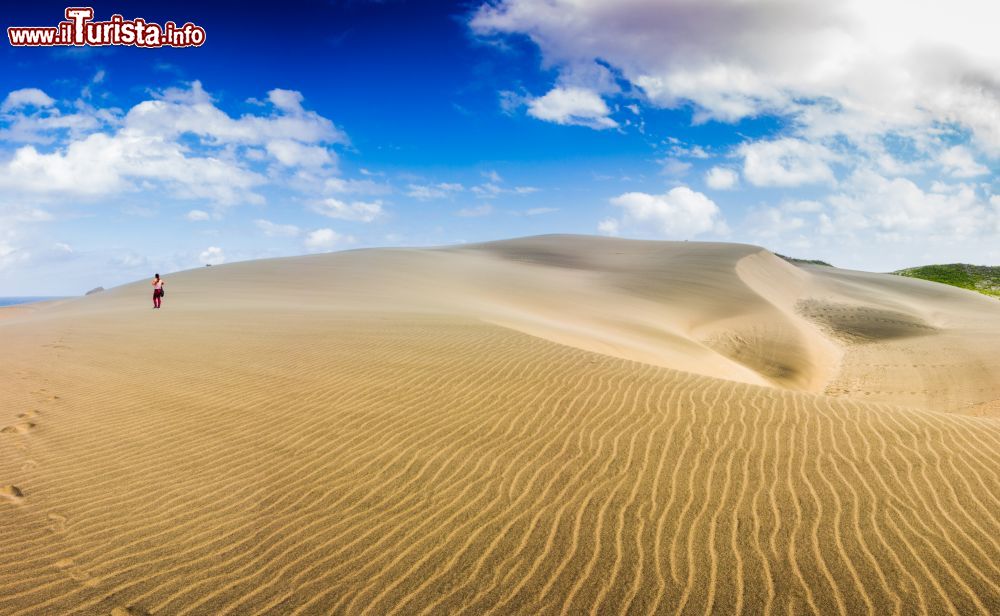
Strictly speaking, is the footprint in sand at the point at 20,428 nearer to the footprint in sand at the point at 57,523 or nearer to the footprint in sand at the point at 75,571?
the footprint in sand at the point at 57,523

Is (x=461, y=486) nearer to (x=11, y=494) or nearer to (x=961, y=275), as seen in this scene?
(x=11, y=494)

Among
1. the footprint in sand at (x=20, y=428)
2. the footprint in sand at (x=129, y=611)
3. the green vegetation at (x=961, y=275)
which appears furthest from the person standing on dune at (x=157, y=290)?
the green vegetation at (x=961, y=275)

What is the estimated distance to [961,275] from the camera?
91.0 m

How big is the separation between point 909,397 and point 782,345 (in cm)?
768

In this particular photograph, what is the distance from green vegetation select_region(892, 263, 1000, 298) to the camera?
83525mm

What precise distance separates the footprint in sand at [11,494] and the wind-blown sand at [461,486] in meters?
0.05

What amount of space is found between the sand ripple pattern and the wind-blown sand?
0.09ft

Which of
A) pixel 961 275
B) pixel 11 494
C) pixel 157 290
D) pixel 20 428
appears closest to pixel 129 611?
pixel 11 494

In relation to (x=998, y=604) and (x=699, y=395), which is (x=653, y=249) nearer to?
(x=699, y=395)

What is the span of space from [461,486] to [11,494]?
14.8 feet

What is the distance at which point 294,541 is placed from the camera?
17.1ft

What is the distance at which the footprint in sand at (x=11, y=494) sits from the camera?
591 cm

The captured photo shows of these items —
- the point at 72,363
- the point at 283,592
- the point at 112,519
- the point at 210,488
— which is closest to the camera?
the point at 283,592

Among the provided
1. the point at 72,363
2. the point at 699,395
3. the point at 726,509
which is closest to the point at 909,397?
the point at 699,395
